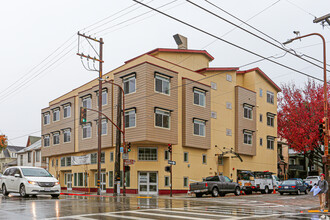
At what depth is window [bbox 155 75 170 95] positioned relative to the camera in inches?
1374

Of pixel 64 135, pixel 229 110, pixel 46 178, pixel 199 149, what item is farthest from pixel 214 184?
pixel 64 135

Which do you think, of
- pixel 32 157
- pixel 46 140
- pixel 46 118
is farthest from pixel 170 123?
pixel 32 157

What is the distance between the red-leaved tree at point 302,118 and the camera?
152 ft

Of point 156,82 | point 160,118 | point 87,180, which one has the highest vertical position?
point 156,82

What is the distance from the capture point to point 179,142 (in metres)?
36.9

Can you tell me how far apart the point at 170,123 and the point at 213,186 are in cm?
876

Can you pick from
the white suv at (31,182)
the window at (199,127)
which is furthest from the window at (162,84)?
the white suv at (31,182)

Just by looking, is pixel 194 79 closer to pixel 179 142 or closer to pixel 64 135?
pixel 179 142

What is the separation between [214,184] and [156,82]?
1096 centimetres

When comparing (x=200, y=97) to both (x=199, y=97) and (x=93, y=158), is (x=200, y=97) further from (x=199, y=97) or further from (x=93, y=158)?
(x=93, y=158)

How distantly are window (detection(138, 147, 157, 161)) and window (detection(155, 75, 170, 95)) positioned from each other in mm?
5449

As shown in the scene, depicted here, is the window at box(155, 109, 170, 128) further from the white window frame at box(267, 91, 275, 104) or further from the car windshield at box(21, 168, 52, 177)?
the white window frame at box(267, 91, 275, 104)

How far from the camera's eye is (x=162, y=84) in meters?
35.4

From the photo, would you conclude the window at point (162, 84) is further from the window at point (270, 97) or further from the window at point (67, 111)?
the window at point (270, 97)
